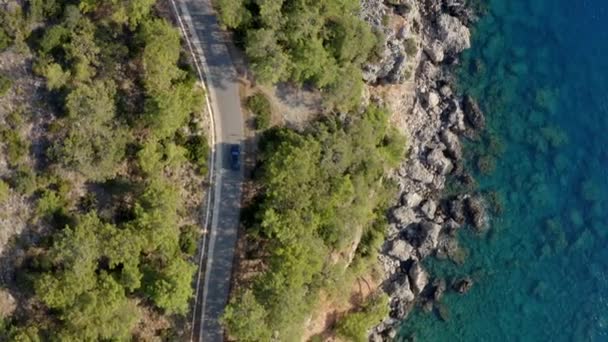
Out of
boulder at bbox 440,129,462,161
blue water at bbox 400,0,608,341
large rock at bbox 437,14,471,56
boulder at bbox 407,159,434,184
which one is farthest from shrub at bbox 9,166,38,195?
large rock at bbox 437,14,471,56

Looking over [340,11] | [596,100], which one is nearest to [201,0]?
[340,11]

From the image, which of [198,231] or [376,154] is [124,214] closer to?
[198,231]

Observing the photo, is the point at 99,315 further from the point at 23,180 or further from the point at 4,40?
the point at 4,40

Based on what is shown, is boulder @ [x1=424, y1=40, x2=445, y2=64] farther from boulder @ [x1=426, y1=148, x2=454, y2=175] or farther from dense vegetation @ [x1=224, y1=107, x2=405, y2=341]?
dense vegetation @ [x1=224, y1=107, x2=405, y2=341]

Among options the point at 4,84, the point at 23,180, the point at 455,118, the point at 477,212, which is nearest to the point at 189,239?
the point at 23,180

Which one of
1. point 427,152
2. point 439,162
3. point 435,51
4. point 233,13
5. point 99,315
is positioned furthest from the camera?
point 435,51

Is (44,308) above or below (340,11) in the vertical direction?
below

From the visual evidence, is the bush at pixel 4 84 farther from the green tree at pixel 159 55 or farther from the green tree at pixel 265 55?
the green tree at pixel 265 55
